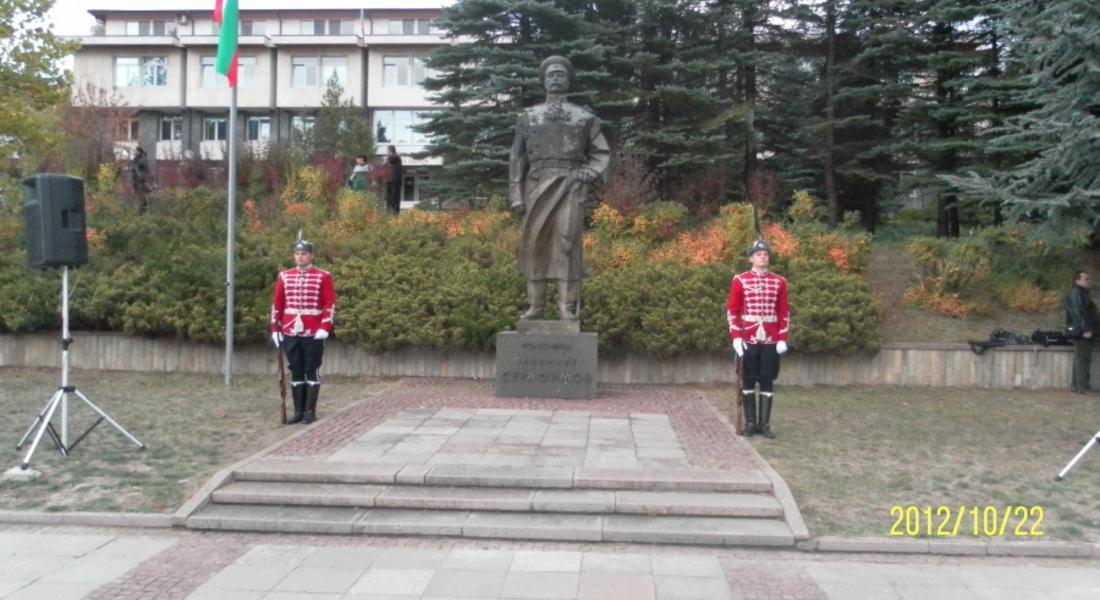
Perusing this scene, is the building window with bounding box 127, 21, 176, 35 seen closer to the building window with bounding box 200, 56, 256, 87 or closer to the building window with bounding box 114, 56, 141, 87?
the building window with bounding box 114, 56, 141, 87

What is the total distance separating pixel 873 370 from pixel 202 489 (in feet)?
35.1

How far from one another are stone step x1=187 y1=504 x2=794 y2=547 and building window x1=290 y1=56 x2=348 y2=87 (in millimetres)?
41378

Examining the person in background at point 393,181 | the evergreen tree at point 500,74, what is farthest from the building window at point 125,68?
the evergreen tree at point 500,74

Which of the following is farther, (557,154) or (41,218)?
(557,154)

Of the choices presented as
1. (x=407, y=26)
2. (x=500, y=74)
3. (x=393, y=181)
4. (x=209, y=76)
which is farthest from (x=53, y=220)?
(x=407, y=26)

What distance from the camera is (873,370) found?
13.9 metres

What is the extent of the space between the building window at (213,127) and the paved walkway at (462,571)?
42.6 meters

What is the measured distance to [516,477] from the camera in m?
7.21

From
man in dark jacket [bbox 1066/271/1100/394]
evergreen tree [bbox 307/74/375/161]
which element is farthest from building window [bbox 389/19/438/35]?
man in dark jacket [bbox 1066/271/1100/394]

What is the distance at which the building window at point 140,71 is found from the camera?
45062 millimetres

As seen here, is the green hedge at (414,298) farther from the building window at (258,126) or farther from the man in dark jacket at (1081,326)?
the building window at (258,126)

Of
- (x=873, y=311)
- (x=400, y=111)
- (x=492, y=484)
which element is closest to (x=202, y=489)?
(x=492, y=484)

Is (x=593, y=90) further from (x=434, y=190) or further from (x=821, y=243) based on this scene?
(x=821, y=243)

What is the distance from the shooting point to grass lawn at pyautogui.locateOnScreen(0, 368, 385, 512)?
7168 mm
